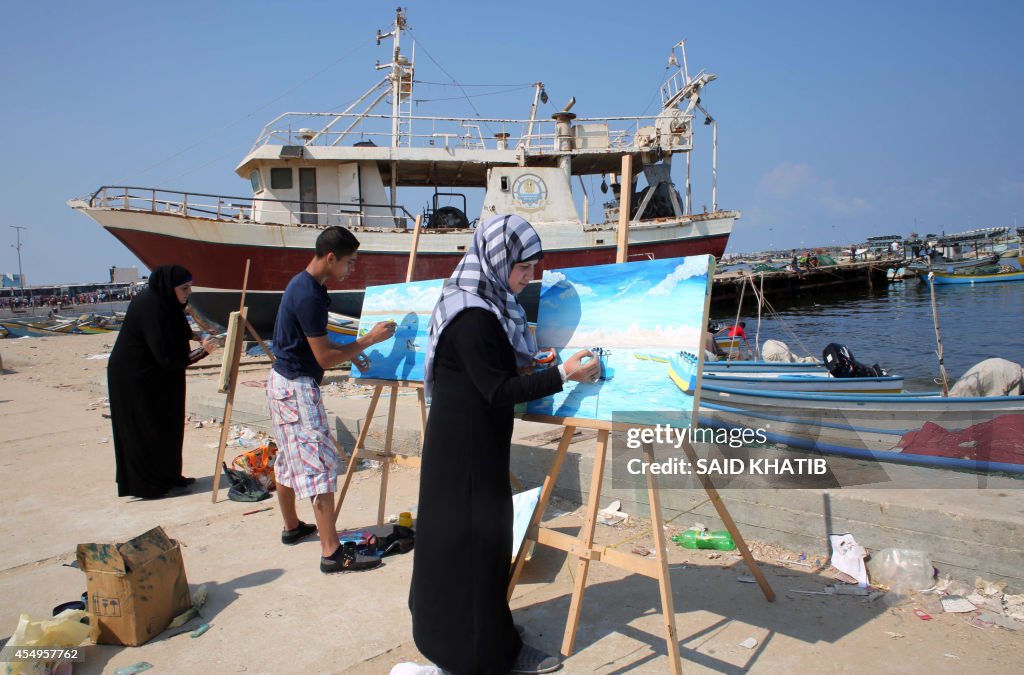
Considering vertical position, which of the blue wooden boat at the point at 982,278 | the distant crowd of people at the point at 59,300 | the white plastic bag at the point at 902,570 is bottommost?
the white plastic bag at the point at 902,570

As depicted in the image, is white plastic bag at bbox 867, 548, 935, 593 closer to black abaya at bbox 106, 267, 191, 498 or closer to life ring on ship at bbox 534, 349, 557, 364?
life ring on ship at bbox 534, 349, 557, 364

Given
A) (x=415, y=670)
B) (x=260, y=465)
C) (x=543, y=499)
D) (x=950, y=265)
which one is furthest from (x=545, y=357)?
(x=950, y=265)

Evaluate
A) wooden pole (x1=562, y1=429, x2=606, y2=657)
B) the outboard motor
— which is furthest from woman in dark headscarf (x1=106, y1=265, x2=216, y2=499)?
the outboard motor

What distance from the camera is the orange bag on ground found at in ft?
15.8

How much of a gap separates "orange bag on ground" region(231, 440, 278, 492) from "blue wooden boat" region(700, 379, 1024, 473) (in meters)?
3.39

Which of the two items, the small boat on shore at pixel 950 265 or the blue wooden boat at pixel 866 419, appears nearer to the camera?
the blue wooden boat at pixel 866 419

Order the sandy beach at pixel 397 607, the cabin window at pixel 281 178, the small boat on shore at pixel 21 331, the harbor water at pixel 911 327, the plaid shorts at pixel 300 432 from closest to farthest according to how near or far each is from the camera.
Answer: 1. the sandy beach at pixel 397 607
2. the plaid shorts at pixel 300 432
3. the cabin window at pixel 281 178
4. the harbor water at pixel 911 327
5. the small boat on shore at pixel 21 331

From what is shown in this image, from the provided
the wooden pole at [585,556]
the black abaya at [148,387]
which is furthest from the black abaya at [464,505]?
the black abaya at [148,387]

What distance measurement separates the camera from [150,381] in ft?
14.6

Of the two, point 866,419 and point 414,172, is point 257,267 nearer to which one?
point 414,172

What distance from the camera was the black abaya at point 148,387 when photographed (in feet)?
14.3

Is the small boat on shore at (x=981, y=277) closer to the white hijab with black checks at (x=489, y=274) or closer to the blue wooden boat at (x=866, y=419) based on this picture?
the blue wooden boat at (x=866, y=419)

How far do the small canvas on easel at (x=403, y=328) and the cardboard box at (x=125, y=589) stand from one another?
1.50 m

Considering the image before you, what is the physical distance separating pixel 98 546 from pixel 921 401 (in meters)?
5.55
